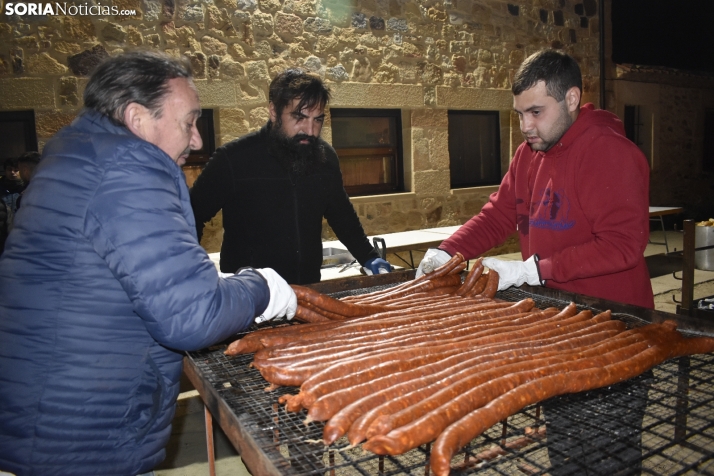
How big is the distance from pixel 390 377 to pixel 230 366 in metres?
0.71

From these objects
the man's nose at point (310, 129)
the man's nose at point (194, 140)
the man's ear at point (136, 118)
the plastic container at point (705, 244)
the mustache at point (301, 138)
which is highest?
the man's nose at point (310, 129)

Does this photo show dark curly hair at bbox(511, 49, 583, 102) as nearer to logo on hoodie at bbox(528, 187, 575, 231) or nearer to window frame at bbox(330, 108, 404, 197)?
logo on hoodie at bbox(528, 187, 575, 231)

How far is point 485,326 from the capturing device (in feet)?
7.91

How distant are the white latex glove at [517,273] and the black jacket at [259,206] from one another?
1.48 metres

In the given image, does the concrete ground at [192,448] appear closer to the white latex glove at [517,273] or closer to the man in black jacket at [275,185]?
the man in black jacket at [275,185]

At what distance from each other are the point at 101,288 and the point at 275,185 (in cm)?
222

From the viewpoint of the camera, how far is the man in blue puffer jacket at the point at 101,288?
1.58 metres

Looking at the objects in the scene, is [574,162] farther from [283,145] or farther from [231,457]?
[231,457]

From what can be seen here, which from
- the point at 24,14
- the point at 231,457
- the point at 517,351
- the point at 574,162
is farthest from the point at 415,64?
the point at 517,351

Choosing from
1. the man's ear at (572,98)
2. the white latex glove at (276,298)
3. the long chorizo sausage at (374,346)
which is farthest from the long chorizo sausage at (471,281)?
the white latex glove at (276,298)

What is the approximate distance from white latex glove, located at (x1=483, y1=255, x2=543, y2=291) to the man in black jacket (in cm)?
151

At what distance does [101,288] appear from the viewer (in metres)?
1.65

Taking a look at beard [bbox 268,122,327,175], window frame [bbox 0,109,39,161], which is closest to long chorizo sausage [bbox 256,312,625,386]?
beard [bbox 268,122,327,175]

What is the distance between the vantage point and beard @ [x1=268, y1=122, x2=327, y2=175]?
3789mm
